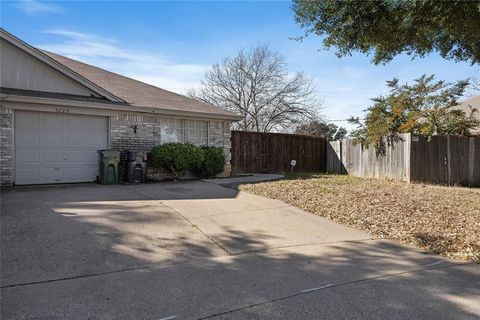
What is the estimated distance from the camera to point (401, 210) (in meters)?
8.89

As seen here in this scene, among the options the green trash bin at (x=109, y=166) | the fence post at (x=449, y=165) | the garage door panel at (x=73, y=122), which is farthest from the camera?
the fence post at (x=449, y=165)

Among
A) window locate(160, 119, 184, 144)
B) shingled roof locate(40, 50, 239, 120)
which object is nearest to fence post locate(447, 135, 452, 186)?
shingled roof locate(40, 50, 239, 120)

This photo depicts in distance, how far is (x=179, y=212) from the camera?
322 inches

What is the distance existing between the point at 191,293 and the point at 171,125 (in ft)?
34.5

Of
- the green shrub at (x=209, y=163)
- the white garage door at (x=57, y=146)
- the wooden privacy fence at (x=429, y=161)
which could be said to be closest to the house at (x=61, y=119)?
the white garage door at (x=57, y=146)

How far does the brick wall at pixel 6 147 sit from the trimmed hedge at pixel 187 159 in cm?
417

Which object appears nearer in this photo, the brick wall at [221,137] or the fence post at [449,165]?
the fence post at [449,165]

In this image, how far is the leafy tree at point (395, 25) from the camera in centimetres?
721

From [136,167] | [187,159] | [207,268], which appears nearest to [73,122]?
[136,167]

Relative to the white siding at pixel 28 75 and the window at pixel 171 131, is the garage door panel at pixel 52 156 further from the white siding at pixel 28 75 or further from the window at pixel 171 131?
the window at pixel 171 131

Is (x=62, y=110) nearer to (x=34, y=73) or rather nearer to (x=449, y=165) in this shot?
(x=34, y=73)

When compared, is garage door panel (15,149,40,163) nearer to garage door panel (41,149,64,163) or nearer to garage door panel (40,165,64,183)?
garage door panel (41,149,64,163)

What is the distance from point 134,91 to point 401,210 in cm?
1061

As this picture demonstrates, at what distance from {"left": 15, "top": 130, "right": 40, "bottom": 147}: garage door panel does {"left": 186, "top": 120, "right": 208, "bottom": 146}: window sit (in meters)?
5.20
